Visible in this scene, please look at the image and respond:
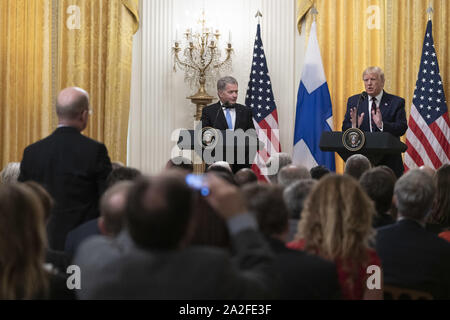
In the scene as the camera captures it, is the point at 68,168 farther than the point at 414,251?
Yes

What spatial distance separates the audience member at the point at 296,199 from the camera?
285cm

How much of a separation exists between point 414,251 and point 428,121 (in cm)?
563

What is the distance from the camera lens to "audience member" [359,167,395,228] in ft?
10.8

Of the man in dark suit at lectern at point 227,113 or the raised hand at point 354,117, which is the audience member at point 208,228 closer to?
the raised hand at point 354,117

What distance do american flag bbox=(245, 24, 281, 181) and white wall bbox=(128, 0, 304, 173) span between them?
519mm

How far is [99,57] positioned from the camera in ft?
28.2

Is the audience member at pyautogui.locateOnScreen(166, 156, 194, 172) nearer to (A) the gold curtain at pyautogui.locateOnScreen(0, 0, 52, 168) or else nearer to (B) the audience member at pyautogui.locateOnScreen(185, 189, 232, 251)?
(B) the audience member at pyautogui.locateOnScreen(185, 189, 232, 251)

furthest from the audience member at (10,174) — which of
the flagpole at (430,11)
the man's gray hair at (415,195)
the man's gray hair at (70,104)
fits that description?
the flagpole at (430,11)

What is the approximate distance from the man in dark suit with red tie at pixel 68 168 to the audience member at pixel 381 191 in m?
1.46

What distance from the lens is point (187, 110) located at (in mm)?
8961

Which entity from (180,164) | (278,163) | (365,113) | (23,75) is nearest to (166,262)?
(180,164)

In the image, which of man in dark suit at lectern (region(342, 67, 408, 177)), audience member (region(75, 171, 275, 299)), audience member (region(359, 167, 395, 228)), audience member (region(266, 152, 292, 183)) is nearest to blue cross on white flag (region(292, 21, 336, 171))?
man in dark suit at lectern (region(342, 67, 408, 177))

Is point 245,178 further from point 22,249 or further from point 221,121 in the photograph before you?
point 221,121
